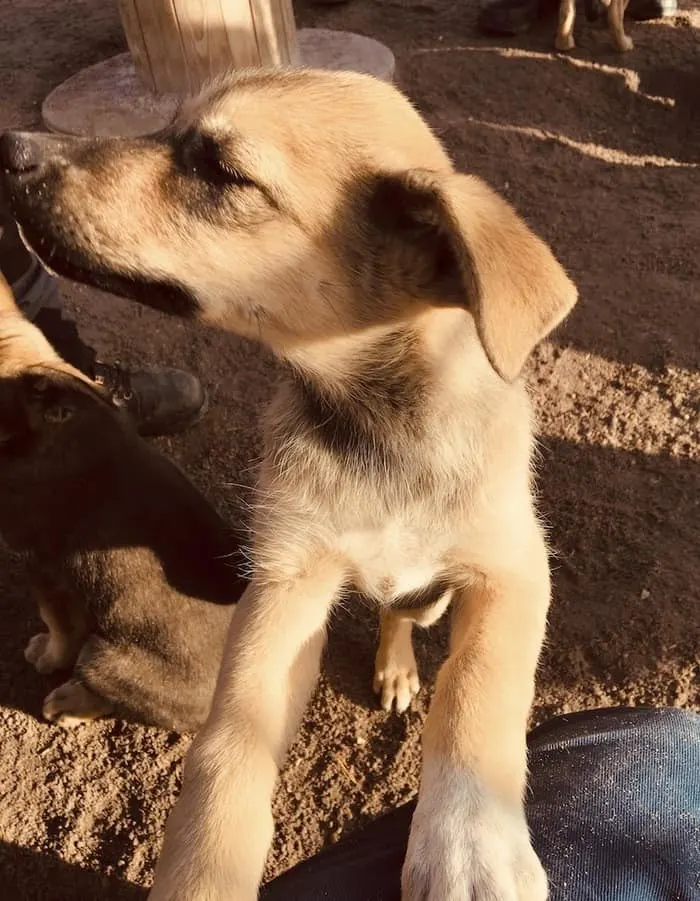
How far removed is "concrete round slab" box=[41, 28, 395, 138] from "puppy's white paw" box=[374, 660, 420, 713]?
→ 4255 millimetres

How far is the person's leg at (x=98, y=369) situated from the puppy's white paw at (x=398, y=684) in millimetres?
1831

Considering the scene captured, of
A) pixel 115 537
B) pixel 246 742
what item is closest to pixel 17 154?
pixel 115 537

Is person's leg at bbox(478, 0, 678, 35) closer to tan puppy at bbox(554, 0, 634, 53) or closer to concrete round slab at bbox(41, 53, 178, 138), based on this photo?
tan puppy at bbox(554, 0, 634, 53)

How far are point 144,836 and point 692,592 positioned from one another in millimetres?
2534

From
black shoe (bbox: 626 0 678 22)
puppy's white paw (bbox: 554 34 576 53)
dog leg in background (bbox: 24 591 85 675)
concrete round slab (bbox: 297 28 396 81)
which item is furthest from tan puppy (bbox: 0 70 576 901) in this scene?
black shoe (bbox: 626 0 678 22)

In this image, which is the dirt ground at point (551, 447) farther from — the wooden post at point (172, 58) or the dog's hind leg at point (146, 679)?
the wooden post at point (172, 58)

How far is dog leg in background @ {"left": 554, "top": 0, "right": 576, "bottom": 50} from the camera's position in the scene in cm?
717

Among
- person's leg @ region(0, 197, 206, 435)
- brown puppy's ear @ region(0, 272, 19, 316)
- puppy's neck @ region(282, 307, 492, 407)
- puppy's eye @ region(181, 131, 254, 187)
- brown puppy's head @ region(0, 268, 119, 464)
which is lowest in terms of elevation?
person's leg @ region(0, 197, 206, 435)

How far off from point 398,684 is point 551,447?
5.22 ft

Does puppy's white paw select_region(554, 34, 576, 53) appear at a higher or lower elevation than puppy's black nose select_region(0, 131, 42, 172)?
lower

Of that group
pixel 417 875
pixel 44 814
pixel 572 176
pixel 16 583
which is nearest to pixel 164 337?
pixel 16 583

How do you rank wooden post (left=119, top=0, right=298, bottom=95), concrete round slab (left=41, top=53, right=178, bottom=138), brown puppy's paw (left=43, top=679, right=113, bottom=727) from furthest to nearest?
Answer: concrete round slab (left=41, top=53, right=178, bottom=138) < wooden post (left=119, top=0, right=298, bottom=95) < brown puppy's paw (left=43, top=679, right=113, bottom=727)

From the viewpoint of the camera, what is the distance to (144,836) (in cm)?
314

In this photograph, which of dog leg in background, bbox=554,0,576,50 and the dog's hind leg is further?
dog leg in background, bbox=554,0,576,50
